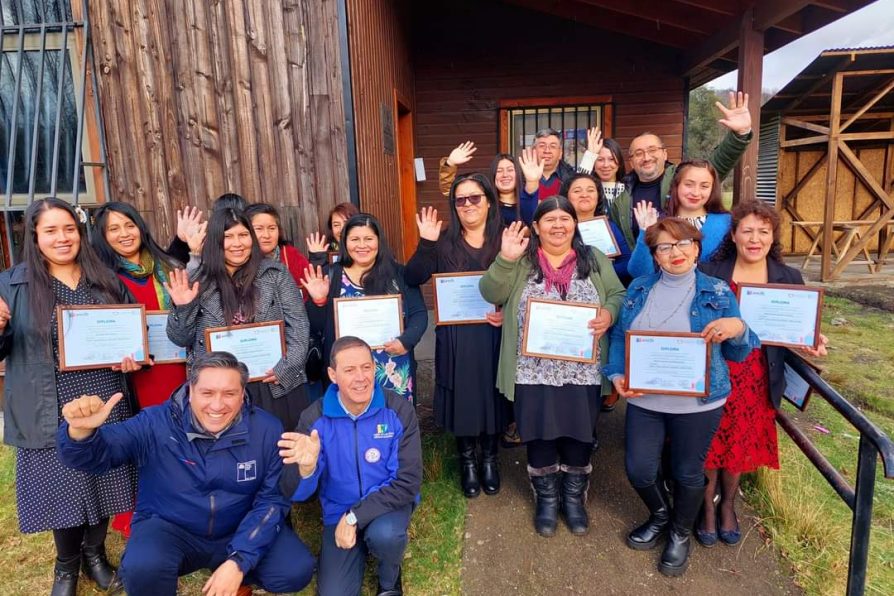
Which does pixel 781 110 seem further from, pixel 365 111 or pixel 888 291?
pixel 365 111

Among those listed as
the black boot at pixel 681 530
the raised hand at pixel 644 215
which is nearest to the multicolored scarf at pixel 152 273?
the raised hand at pixel 644 215

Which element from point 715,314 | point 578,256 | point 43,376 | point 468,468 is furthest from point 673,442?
point 43,376

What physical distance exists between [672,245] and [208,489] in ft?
7.82

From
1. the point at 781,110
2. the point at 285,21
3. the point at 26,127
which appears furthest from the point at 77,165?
the point at 781,110

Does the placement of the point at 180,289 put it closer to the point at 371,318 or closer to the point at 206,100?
the point at 371,318

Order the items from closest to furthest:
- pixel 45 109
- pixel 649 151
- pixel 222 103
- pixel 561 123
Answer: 1. pixel 649 151
2. pixel 222 103
3. pixel 45 109
4. pixel 561 123

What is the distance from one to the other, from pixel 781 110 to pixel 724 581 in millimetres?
12750

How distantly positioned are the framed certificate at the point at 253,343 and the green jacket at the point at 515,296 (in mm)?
1128

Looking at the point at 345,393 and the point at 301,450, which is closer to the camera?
the point at 301,450

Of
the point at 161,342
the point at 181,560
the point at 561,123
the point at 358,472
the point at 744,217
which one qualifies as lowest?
the point at 181,560

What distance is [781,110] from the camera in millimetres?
12305

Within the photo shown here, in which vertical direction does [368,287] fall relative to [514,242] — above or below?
below

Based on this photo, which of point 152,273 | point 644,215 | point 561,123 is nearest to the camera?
point 152,273

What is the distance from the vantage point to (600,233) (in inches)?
131
